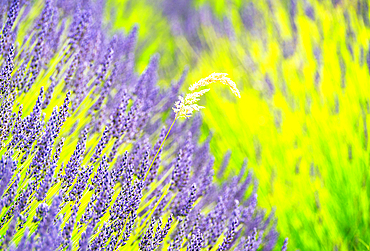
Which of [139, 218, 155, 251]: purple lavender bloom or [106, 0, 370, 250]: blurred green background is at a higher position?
[106, 0, 370, 250]: blurred green background

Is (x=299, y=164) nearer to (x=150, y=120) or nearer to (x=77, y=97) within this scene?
(x=150, y=120)

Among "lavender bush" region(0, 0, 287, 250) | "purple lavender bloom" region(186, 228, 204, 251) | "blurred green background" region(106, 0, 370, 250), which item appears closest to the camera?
"lavender bush" region(0, 0, 287, 250)

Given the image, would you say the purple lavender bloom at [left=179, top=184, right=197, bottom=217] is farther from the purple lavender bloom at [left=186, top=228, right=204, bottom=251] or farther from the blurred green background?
the blurred green background

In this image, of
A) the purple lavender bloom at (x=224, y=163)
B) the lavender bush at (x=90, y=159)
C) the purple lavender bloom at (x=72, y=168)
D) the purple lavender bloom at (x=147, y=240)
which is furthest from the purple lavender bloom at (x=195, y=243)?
the purple lavender bloom at (x=224, y=163)

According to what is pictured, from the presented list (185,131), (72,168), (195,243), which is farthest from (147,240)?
(185,131)

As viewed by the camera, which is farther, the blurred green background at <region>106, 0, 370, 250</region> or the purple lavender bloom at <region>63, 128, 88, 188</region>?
the blurred green background at <region>106, 0, 370, 250</region>

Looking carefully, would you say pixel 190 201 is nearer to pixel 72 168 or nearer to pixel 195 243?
pixel 195 243

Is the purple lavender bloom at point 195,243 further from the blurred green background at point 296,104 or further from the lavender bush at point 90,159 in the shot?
the blurred green background at point 296,104

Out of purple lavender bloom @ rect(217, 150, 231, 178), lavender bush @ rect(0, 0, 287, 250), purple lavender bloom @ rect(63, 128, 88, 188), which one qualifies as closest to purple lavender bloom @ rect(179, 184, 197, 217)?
lavender bush @ rect(0, 0, 287, 250)
